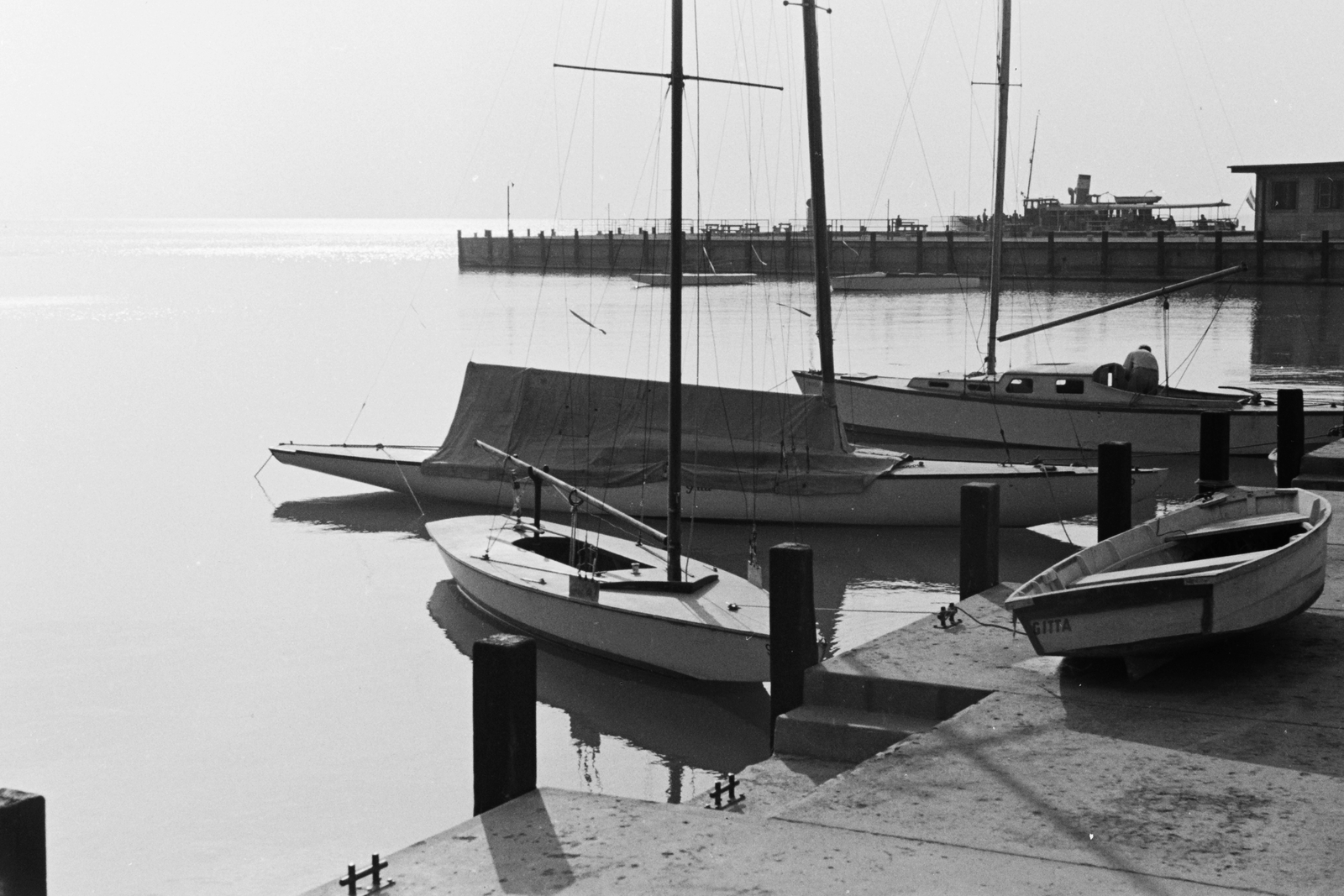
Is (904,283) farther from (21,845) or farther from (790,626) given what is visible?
(21,845)

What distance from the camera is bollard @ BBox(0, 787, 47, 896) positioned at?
6.85 meters

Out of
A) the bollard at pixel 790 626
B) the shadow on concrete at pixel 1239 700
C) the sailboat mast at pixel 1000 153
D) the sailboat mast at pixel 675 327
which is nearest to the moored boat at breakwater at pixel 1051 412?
the sailboat mast at pixel 1000 153

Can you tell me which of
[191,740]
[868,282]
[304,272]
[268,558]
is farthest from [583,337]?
[304,272]

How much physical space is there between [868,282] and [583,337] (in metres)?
37.4

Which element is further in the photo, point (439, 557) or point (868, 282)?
point (868, 282)

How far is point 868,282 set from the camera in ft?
357

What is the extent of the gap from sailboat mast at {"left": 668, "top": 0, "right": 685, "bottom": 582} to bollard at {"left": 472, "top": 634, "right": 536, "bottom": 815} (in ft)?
28.5

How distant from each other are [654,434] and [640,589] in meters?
8.73

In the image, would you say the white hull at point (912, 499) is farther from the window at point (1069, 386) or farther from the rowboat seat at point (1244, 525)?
the rowboat seat at point (1244, 525)

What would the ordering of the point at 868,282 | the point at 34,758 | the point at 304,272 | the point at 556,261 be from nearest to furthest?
the point at 34,758, the point at 868,282, the point at 556,261, the point at 304,272

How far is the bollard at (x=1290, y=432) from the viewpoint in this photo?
2053 cm

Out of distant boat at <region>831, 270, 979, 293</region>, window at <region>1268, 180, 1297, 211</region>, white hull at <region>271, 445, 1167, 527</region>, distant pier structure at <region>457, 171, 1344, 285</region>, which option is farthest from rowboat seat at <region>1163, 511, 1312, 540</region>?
distant boat at <region>831, 270, 979, 293</region>

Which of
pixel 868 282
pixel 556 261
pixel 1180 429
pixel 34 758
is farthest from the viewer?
pixel 556 261

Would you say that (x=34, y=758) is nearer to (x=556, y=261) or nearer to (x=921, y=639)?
(x=921, y=639)
